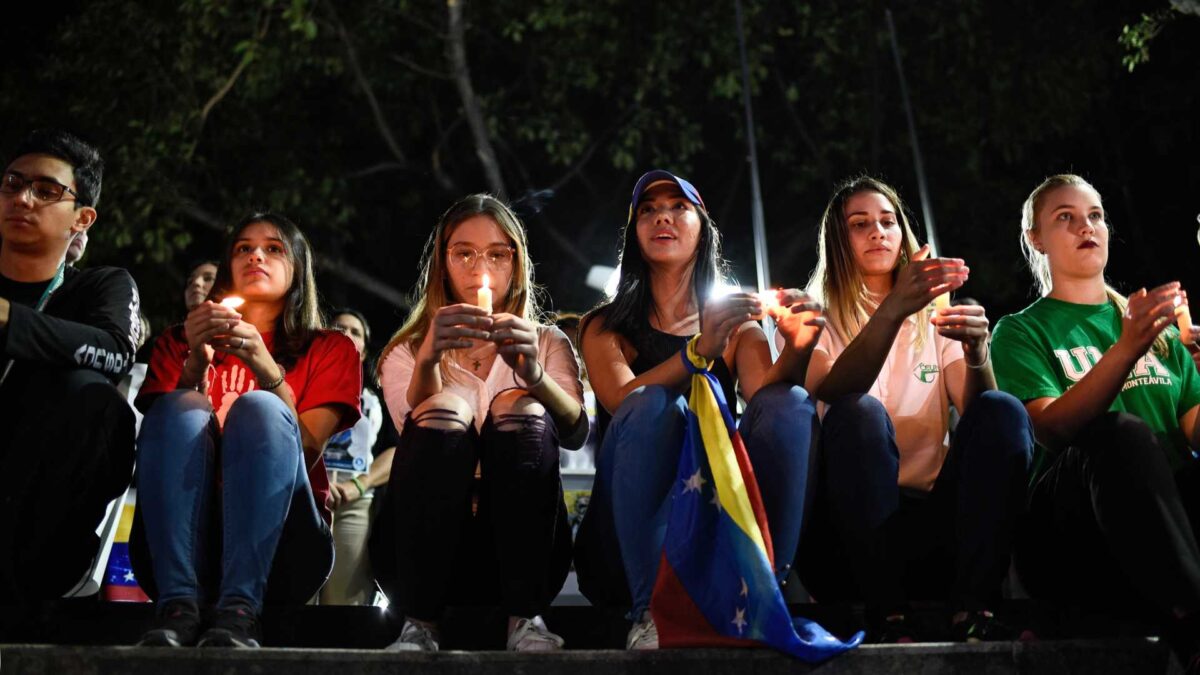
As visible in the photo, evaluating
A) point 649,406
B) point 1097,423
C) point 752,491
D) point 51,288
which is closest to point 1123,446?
point 1097,423

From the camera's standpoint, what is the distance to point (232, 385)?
3395 millimetres

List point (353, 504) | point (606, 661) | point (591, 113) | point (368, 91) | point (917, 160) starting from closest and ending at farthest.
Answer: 1. point (606, 661)
2. point (353, 504)
3. point (917, 160)
4. point (368, 91)
5. point (591, 113)

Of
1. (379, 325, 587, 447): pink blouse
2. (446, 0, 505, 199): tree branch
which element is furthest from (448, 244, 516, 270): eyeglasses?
(446, 0, 505, 199): tree branch

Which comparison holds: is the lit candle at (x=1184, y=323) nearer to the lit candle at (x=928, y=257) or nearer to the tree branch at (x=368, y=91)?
the lit candle at (x=928, y=257)

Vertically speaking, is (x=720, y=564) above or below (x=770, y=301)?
below

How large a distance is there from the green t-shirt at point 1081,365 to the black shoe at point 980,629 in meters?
0.54

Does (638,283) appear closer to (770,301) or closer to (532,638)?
(770,301)

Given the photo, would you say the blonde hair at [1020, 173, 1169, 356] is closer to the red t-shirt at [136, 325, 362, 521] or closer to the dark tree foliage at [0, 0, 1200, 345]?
the red t-shirt at [136, 325, 362, 521]

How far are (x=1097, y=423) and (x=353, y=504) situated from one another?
3.03m

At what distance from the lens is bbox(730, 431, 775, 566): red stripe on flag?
108 inches

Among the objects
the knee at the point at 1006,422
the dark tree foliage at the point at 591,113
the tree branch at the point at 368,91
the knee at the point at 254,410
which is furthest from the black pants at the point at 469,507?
the tree branch at the point at 368,91

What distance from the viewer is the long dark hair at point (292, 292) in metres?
3.47

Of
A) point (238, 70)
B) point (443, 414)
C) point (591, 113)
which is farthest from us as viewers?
point (591, 113)

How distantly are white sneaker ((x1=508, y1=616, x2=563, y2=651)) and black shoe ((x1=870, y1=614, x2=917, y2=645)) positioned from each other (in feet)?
2.31
